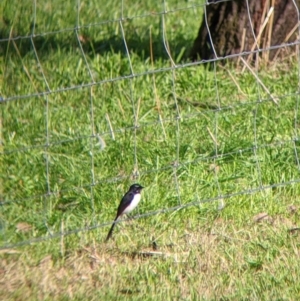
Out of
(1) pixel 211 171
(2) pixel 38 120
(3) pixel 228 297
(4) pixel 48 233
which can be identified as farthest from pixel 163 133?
(3) pixel 228 297

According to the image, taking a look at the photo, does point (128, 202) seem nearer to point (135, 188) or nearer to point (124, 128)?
point (135, 188)

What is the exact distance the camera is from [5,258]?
437 cm

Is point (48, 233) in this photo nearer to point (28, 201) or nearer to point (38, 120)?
point (28, 201)

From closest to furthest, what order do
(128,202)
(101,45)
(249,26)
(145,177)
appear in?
(128,202) < (145,177) < (249,26) < (101,45)

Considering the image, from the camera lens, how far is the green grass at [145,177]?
14.1 ft

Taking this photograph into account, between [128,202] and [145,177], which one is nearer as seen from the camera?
A: [128,202]

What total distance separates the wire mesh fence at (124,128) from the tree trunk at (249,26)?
0.12 meters

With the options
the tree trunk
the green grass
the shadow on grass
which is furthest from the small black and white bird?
the shadow on grass

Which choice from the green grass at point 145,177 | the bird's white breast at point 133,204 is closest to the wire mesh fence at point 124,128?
the green grass at point 145,177

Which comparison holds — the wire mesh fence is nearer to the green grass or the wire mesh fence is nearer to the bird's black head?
the green grass

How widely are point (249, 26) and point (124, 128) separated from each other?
1.56 meters

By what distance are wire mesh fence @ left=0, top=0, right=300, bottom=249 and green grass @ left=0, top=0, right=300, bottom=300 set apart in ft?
0.03

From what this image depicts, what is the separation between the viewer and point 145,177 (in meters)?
5.02

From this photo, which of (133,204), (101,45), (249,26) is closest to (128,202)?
(133,204)
